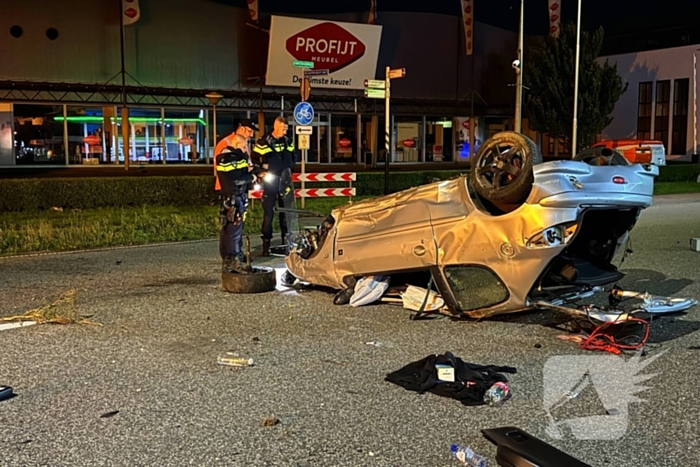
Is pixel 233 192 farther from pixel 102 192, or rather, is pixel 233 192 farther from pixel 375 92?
pixel 102 192

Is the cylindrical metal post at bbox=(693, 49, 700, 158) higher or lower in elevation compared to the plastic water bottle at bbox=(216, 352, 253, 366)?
higher

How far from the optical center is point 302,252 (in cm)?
810

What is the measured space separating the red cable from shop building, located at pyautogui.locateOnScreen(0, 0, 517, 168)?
21215mm

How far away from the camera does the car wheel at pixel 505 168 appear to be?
235 inches

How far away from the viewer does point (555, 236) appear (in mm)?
5844

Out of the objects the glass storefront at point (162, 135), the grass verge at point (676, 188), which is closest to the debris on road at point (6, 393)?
the grass verge at point (676, 188)

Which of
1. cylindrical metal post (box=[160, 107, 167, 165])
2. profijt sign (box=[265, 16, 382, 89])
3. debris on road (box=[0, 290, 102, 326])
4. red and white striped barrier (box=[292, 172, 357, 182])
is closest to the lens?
debris on road (box=[0, 290, 102, 326])

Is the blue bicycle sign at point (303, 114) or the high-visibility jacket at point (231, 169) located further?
the blue bicycle sign at point (303, 114)

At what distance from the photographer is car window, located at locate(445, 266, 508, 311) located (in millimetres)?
6266

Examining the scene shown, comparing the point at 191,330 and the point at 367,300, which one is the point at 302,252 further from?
the point at 191,330

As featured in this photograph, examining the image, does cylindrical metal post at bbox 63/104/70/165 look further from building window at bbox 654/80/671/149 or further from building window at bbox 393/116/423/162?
building window at bbox 654/80/671/149

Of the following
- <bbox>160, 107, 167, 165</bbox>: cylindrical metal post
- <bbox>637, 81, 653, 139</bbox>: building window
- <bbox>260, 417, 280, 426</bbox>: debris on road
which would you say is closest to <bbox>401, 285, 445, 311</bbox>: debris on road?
<bbox>260, 417, 280, 426</bbox>: debris on road

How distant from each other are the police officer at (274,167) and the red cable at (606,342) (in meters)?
5.76

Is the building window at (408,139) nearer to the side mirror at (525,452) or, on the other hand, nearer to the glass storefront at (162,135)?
the glass storefront at (162,135)
